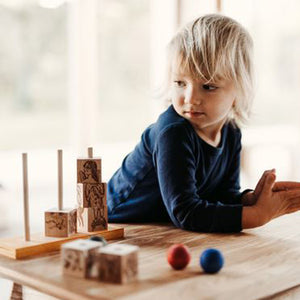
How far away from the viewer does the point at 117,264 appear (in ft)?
2.75

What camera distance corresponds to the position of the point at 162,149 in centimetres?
125

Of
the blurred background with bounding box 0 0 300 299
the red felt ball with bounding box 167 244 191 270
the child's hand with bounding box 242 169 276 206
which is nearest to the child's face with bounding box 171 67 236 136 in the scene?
the child's hand with bounding box 242 169 276 206

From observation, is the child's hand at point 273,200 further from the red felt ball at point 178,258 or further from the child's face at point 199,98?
the red felt ball at point 178,258

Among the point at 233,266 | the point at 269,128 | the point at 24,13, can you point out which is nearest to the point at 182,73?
the point at 233,266

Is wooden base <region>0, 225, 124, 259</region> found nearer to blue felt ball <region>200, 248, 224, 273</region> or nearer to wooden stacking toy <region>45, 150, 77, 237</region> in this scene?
wooden stacking toy <region>45, 150, 77, 237</region>

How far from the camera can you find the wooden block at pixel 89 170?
1142mm

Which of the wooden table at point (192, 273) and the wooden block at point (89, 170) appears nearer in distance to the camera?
the wooden table at point (192, 273)

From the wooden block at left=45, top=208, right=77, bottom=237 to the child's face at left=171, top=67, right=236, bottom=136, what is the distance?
36 cm

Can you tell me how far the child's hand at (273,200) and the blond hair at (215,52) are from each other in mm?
235

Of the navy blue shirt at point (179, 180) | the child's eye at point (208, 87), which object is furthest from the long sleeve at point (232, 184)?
the child's eye at point (208, 87)

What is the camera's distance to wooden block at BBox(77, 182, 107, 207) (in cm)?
113

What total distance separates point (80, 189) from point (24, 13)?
9.70ft

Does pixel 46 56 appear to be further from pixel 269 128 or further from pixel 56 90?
pixel 269 128

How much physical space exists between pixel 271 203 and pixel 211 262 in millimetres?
402
